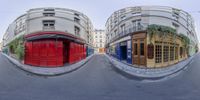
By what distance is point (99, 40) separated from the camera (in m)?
2.25

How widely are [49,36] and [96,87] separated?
1.21 meters

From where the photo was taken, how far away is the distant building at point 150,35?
6.28ft

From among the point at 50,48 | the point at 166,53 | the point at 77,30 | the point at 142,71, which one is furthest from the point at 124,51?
the point at 50,48

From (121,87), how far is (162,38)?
3.41ft

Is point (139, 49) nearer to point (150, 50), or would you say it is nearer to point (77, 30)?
point (150, 50)

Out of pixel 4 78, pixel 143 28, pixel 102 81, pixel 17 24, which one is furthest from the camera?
pixel 4 78

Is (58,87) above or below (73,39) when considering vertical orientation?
below

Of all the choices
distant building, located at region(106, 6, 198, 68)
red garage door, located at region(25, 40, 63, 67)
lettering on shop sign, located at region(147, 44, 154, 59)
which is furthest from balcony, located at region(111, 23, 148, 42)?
red garage door, located at region(25, 40, 63, 67)

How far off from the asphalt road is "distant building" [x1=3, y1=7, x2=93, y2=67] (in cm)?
34

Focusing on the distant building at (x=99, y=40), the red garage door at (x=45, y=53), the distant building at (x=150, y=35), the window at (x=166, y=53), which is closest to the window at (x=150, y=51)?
the distant building at (x=150, y=35)

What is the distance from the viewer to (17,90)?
2680mm

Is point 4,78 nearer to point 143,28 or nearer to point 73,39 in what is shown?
point 73,39

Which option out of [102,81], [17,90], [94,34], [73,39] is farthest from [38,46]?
[102,81]

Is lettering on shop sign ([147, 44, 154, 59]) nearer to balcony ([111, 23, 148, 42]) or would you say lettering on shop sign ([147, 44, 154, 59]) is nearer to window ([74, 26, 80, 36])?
balcony ([111, 23, 148, 42])
